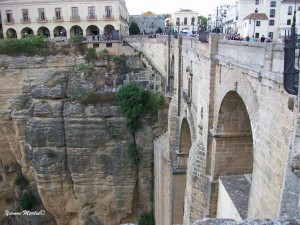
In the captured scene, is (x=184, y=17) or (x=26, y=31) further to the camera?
Result: (x=184, y=17)

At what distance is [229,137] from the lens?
1123 centimetres

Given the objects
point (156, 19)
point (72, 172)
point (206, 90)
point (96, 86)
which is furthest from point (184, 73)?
point (156, 19)

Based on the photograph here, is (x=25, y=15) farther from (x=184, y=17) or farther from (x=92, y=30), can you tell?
(x=184, y=17)

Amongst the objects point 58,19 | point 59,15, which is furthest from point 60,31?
point 59,15

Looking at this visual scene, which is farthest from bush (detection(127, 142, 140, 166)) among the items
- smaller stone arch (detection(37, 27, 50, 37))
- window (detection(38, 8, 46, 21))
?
smaller stone arch (detection(37, 27, 50, 37))

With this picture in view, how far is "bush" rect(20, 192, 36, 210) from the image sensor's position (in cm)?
2716

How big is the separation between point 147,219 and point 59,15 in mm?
23578

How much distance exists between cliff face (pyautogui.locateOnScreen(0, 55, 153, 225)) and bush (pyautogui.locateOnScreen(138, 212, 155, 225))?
0.50 meters

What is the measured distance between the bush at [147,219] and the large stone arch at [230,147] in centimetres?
1228

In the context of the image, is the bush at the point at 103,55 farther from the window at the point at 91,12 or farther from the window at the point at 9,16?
the window at the point at 9,16

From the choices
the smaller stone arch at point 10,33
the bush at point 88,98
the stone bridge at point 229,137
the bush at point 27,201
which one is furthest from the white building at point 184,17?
the bush at point 27,201

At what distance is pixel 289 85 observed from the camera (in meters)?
5.90

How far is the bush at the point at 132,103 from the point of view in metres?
22.5

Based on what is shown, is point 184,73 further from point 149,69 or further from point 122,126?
point 149,69
